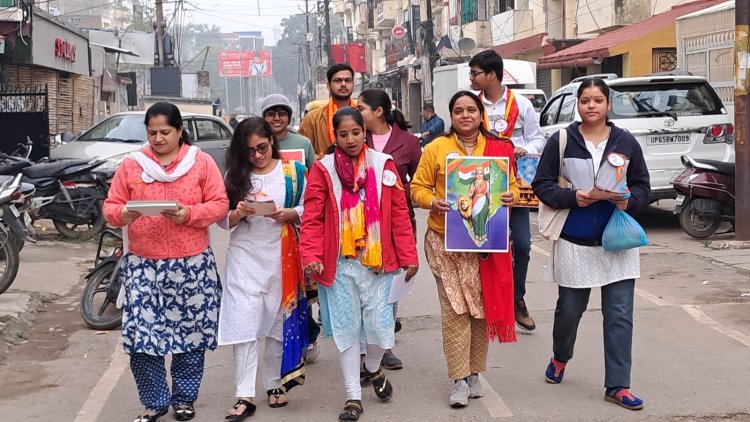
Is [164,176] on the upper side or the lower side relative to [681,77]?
lower

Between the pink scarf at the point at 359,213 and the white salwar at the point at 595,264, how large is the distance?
3.44 feet

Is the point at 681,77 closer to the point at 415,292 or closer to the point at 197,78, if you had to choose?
the point at 415,292

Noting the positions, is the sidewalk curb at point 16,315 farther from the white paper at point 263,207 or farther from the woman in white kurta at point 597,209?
the woman in white kurta at point 597,209

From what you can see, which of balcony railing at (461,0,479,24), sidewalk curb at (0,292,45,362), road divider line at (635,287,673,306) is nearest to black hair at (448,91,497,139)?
road divider line at (635,287,673,306)

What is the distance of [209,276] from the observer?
202 inches

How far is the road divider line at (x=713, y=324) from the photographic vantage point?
666 centimetres

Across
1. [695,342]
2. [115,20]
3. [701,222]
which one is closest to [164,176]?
[695,342]

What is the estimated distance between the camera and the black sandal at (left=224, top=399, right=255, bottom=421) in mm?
5183

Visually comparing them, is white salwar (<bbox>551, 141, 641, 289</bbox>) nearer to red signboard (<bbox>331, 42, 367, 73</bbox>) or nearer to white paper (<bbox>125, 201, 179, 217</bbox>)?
white paper (<bbox>125, 201, 179, 217</bbox>)

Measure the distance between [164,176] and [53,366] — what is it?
7.96 feet

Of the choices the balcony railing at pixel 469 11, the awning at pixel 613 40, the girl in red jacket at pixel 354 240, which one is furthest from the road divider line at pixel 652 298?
the balcony railing at pixel 469 11

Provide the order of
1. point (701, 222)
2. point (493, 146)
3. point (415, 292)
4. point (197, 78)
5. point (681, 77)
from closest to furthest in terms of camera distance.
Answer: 1. point (493, 146)
2. point (415, 292)
3. point (701, 222)
4. point (681, 77)
5. point (197, 78)

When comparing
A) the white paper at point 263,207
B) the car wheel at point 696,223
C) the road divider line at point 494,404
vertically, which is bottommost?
the road divider line at point 494,404

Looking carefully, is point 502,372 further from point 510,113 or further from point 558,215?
point 510,113
